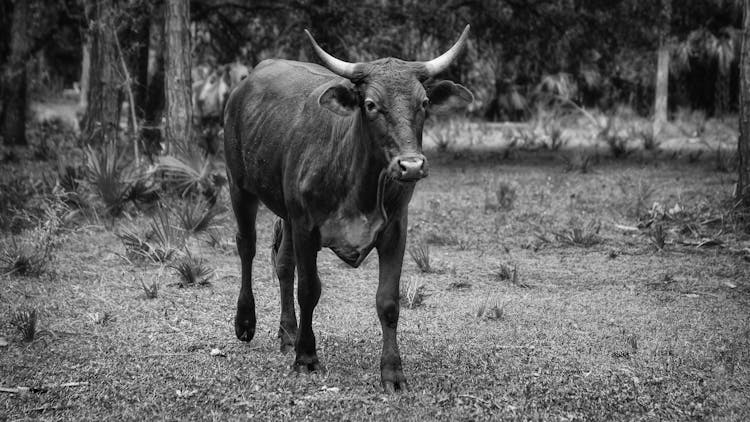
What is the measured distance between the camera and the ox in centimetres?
470

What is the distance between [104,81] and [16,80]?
4574 mm

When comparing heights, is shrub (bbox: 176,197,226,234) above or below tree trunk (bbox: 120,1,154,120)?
below

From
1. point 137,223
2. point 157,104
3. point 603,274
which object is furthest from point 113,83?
point 603,274

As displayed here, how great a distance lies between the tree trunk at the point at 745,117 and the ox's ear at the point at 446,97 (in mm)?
5423

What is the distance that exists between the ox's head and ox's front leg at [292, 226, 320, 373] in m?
0.82

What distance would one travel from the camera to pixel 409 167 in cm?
444

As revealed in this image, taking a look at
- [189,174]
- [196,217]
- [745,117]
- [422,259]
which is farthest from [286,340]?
[745,117]

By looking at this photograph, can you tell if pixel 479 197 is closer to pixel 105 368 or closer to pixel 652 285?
pixel 652 285

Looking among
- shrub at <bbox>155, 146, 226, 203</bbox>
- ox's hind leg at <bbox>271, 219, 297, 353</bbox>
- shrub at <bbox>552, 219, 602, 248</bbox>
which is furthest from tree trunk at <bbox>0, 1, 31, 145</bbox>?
ox's hind leg at <bbox>271, 219, 297, 353</bbox>

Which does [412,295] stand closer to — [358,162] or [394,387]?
[394,387]

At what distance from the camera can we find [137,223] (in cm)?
973

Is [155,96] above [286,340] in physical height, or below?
above

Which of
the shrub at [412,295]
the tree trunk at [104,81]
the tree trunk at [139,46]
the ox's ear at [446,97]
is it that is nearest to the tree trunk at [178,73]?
the tree trunk at [104,81]

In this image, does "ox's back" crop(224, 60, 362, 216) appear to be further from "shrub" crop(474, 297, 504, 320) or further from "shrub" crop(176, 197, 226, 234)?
"shrub" crop(176, 197, 226, 234)
